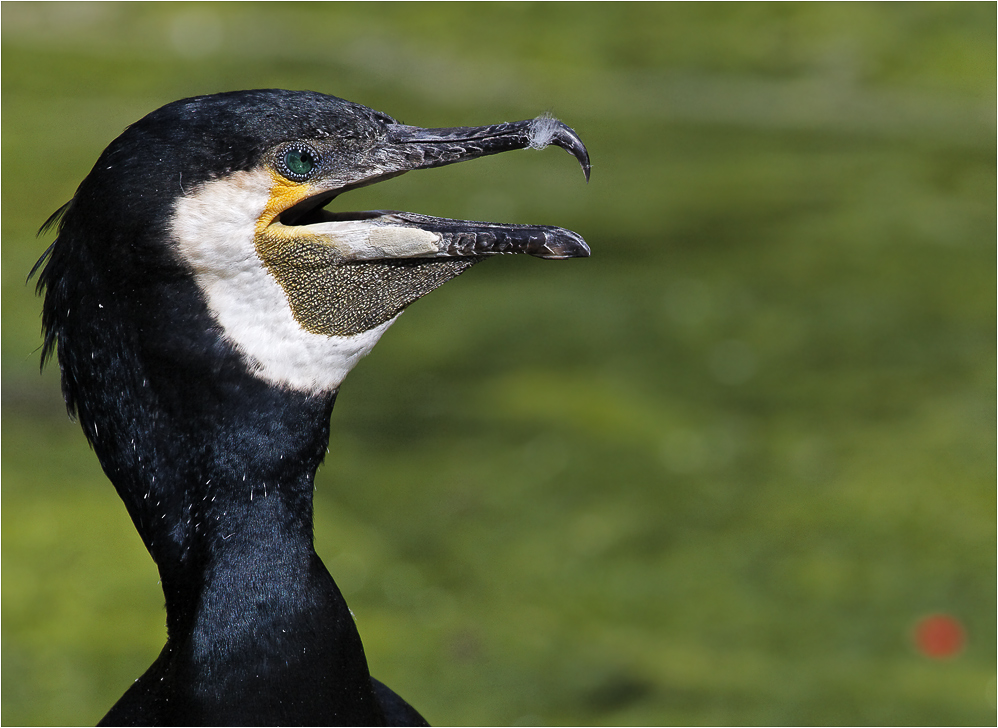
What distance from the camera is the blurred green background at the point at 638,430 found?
6238 mm

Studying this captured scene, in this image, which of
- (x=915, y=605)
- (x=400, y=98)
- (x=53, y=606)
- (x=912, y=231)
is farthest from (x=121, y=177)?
(x=400, y=98)

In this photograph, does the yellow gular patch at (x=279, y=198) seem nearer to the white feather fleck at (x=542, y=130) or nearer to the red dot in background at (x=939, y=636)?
the white feather fleck at (x=542, y=130)

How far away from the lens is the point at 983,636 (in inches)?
255

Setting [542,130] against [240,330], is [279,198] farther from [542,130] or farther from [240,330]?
[542,130]

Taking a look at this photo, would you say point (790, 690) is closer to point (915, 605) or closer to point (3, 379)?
point (915, 605)

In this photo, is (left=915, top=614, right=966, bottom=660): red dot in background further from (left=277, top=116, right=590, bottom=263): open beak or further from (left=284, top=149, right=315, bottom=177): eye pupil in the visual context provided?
(left=284, top=149, right=315, bottom=177): eye pupil

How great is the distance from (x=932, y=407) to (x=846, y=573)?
206cm

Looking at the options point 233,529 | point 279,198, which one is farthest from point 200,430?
point 279,198

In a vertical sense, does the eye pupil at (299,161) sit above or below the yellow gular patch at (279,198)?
above

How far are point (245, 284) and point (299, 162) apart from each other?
342 mm

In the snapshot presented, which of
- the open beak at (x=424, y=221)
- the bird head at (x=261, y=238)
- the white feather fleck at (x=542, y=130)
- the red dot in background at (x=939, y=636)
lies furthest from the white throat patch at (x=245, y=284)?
the red dot in background at (x=939, y=636)

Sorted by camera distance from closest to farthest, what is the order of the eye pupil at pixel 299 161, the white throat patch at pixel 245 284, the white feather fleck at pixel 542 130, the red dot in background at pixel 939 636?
the white throat patch at pixel 245 284
the eye pupil at pixel 299 161
the white feather fleck at pixel 542 130
the red dot in background at pixel 939 636

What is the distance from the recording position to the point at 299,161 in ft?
9.57

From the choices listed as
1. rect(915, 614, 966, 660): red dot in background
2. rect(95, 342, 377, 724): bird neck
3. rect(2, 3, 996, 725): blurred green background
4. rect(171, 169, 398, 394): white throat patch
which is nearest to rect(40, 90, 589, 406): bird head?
rect(171, 169, 398, 394): white throat patch
